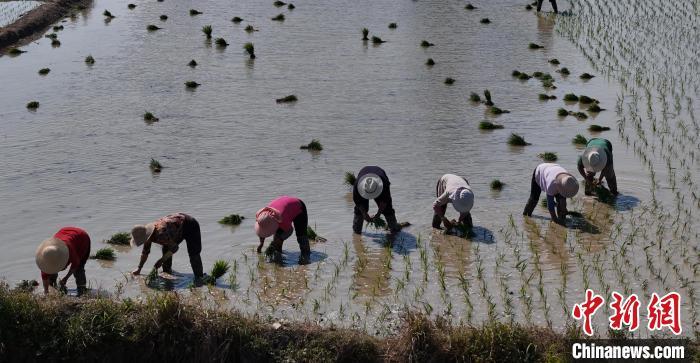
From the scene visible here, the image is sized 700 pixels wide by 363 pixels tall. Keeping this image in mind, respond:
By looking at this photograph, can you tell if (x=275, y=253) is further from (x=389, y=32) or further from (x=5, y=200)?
(x=389, y=32)

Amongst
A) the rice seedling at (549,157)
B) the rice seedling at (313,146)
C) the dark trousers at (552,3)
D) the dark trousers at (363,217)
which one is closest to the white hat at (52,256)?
the dark trousers at (363,217)

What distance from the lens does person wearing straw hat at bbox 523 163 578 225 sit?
10.9m

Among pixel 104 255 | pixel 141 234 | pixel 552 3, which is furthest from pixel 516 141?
pixel 552 3

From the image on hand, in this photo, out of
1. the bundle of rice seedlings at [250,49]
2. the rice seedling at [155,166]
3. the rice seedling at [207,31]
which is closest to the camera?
the rice seedling at [155,166]

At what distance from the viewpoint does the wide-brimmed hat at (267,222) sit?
32.6 ft

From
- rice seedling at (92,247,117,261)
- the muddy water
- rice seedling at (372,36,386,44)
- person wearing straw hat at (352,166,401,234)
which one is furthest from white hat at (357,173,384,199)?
rice seedling at (372,36,386,44)

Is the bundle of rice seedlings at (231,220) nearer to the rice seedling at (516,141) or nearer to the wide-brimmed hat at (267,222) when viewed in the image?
the wide-brimmed hat at (267,222)

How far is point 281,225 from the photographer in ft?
33.1

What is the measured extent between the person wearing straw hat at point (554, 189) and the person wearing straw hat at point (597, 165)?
0.75 meters

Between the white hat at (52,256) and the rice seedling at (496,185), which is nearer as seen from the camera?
the white hat at (52,256)

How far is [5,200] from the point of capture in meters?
12.4

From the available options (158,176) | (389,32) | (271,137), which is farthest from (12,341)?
(389,32)

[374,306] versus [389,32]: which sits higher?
[389,32]

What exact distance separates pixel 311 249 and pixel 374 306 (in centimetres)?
176
